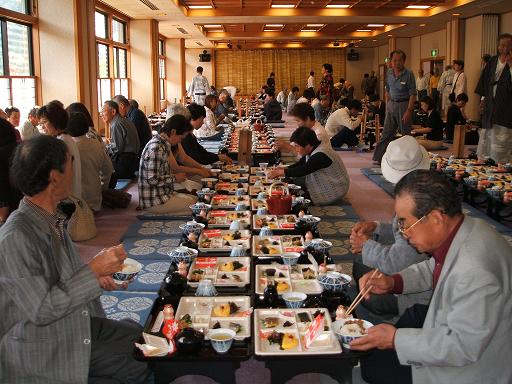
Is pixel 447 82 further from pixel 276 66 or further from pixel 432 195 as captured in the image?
pixel 432 195

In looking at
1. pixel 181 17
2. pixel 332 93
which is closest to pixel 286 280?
pixel 181 17

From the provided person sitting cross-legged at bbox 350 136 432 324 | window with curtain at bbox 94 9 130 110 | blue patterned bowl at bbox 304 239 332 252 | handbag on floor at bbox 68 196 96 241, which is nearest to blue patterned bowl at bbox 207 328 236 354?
person sitting cross-legged at bbox 350 136 432 324

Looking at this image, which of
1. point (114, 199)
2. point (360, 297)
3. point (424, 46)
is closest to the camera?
point (360, 297)

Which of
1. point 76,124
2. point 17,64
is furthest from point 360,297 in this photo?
point 17,64

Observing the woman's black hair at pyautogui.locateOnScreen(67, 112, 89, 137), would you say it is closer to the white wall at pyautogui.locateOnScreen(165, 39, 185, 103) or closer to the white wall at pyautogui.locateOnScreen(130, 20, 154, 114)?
the white wall at pyautogui.locateOnScreen(130, 20, 154, 114)

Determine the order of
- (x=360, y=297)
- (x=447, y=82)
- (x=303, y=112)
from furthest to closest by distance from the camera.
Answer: (x=447, y=82), (x=303, y=112), (x=360, y=297)

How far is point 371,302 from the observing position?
3.15 meters

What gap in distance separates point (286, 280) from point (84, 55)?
7.43 meters

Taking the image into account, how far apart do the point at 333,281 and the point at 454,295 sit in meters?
0.93

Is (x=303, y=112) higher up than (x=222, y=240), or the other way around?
(x=303, y=112)

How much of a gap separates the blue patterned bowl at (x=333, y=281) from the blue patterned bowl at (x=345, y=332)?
324mm

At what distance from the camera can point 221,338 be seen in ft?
7.13

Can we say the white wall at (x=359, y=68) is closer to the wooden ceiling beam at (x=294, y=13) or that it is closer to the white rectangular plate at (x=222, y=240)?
the wooden ceiling beam at (x=294, y=13)

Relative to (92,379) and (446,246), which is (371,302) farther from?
(92,379)
